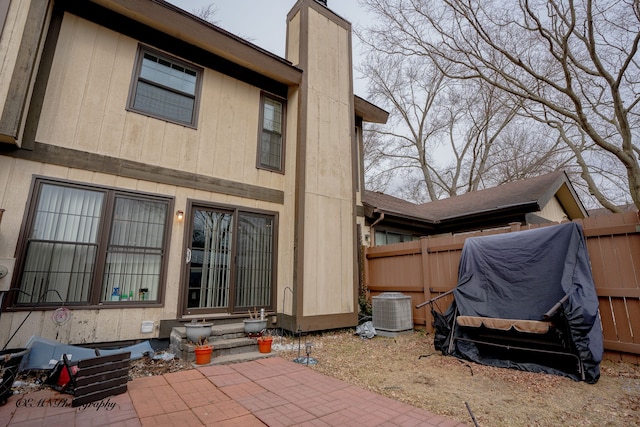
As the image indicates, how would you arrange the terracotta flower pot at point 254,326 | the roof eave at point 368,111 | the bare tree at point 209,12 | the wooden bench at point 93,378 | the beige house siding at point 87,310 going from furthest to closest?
the bare tree at point 209,12 → the roof eave at point 368,111 → the terracotta flower pot at point 254,326 → the beige house siding at point 87,310 → the wooden bench at point 93,378

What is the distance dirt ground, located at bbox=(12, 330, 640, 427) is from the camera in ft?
9.07

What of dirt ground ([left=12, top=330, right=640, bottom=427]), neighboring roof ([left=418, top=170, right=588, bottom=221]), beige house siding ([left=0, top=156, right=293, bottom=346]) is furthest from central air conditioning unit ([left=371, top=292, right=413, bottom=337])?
neighboring roof ([left=418, top=170, right=588, bottom=221])

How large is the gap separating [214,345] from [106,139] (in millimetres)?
3548

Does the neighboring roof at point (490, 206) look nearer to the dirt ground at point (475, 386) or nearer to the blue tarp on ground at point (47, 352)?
the dirt ground at point (475, 386)

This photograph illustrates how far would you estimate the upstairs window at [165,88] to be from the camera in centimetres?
537

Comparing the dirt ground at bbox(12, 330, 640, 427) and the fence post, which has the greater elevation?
the fence post

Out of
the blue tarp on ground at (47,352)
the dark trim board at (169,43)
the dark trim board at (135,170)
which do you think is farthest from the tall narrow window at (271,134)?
the blue tarp on ground at (47,352)

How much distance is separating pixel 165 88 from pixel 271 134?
2.16 meters

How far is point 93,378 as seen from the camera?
304cm

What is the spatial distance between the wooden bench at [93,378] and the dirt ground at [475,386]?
55 cm

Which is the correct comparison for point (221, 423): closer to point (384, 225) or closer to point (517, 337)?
point (517, 337)

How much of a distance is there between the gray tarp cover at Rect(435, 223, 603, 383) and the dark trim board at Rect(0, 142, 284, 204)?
388 cm

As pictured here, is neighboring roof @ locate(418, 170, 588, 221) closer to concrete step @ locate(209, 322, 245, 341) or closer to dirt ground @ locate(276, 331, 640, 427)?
dirt ground @ locate(276, 331, 640, 427)

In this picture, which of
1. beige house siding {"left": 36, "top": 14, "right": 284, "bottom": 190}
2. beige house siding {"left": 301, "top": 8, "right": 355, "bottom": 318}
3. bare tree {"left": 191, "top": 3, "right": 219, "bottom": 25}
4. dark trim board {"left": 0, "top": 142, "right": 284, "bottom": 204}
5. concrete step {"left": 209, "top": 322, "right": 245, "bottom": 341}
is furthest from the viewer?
bare tree {"left": 191, "top": 3, "right": 219, "bottom": 25}
